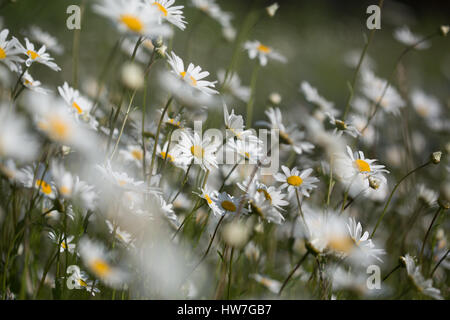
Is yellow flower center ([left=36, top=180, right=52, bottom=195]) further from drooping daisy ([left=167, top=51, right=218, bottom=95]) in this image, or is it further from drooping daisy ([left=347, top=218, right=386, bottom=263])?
A: drooping daisy ([left=347, top=218, right=386, bottom=263])

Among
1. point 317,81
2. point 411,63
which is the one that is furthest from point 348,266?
point 411,63

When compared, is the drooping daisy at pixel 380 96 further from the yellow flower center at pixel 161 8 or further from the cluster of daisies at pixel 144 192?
the yellow flower center at pixel 161 8

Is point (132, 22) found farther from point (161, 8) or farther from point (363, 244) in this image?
point (363, 244)

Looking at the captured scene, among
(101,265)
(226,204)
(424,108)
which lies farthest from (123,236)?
(424,108)

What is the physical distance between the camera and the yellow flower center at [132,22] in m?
0.62

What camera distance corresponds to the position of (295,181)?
814 millimetres

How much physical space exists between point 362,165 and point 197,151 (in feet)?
0.97

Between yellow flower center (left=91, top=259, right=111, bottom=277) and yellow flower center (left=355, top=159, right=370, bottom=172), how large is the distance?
0.46 m

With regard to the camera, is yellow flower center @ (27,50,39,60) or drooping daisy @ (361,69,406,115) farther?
drooping daisy @ (361,69,406,115)

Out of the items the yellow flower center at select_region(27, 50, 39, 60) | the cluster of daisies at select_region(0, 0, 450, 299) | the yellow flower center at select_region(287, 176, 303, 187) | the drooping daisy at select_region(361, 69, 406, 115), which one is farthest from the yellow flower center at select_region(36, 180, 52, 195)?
the drooping daisy at select_region(361, 69, 406, 115)

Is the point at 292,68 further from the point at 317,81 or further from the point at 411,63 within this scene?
the point at 411,63

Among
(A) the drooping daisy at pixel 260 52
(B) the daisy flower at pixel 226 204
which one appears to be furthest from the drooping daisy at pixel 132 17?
(A) the drooping daisy at pixel 260 52

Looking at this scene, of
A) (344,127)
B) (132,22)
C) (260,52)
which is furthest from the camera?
(260,52)

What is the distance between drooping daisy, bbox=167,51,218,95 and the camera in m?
0.68
